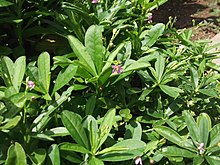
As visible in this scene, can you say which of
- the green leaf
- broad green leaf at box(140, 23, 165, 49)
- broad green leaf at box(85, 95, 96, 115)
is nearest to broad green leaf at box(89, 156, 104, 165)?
the green leaf

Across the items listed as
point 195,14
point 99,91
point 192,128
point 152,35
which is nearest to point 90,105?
point 99,91

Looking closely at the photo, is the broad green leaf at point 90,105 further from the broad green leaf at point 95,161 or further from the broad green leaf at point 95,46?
the broad green leaf at point 95,161

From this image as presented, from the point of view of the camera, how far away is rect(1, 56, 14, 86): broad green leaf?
1.16 m

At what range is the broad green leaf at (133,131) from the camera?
4.03 feet

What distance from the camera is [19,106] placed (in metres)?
0.99

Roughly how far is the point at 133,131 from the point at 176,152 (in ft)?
Answer: 0.46

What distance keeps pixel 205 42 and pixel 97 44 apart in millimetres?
736

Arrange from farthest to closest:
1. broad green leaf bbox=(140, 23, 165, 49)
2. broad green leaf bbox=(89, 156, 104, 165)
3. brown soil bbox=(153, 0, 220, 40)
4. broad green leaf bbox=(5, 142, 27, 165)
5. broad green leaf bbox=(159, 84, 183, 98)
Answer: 1. brown soil bbox=(153, 0, 220, 40)
2. broad green leaf bbox=(140, 23, 165, 49)
3. broad green leaf bbox=(159, 84, 183, 98)
4. broad green leaf bbox=(89, 156, 104, 165)
5. broad green leaf bbox=(5, 142, 27, 165)

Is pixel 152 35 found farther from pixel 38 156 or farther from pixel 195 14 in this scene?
pixel 195 14

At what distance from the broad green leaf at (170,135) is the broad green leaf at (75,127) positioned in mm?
291

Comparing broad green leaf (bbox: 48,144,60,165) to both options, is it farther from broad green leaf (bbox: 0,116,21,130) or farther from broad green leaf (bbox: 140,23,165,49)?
broad green leaf (bbox: 140,23,165,49)

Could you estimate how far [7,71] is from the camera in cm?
118

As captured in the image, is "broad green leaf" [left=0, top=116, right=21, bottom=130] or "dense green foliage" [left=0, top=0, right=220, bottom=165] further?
"dense green foliage" [left=0, top=0, right=220, bottom=165]

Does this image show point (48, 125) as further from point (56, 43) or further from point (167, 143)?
point (56, 43)
